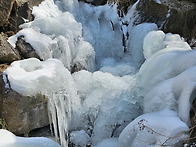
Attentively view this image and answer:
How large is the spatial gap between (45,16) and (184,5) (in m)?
3.00

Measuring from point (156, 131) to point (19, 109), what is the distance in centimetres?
173

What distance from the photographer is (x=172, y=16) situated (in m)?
5.08

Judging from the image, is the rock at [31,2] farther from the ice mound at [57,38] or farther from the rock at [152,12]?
the rock at [152,12]

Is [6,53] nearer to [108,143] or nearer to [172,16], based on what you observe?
[108,143]

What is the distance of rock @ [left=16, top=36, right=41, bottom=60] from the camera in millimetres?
3910

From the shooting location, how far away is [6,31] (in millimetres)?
4230

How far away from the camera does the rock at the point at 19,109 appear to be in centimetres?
310

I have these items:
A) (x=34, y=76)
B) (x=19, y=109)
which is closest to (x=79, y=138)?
(x=19, y=109)

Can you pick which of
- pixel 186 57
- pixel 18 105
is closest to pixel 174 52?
pixel 186 57

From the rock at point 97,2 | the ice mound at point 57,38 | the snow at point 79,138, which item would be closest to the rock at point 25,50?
the ice mound at point 57,38

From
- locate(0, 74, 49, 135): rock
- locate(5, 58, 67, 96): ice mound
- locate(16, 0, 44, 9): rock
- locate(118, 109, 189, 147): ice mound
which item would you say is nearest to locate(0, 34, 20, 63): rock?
locate(5, 58, 67, 96): ice mound

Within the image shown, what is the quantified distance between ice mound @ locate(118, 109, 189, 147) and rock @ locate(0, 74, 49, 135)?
1185 millimetres

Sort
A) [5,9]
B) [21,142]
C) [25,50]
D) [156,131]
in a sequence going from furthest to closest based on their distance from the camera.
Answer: [5,9] < [25,50] < [156,131] < [21,142]

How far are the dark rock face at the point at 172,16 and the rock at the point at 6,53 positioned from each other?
2.91 metres
